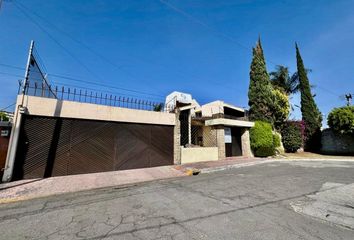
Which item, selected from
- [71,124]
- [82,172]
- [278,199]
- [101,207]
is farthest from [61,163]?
[278,199]

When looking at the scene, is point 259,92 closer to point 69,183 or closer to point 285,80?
point 285,80

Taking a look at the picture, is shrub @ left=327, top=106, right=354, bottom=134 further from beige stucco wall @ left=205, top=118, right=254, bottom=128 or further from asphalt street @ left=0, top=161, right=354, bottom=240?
asphalt street @ left=0, top=161, right=354, bottom=240

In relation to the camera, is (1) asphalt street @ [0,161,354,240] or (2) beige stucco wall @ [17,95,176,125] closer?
(1) asphalt street @ [0,161,354,240]

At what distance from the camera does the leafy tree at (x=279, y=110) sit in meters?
19.9

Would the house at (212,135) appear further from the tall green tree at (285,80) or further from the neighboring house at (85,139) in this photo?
the tall green tree at (285,80)

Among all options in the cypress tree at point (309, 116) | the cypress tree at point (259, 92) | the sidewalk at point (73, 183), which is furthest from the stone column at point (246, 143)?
the cypress tree at point (309, 116)

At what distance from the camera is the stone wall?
62.2 ft

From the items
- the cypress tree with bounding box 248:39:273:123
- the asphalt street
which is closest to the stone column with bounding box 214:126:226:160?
the cypress tree with bounding box 248:39:273:123

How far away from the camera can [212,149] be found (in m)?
14.4

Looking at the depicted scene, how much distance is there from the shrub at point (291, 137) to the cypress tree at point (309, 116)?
1855mm

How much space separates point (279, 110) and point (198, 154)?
1252 cm

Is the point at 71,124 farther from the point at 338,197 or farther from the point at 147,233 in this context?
the point at 338,197

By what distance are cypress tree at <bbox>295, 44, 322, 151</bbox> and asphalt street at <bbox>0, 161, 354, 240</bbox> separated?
17.8 meters

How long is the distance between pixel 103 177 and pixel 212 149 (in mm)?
8610
